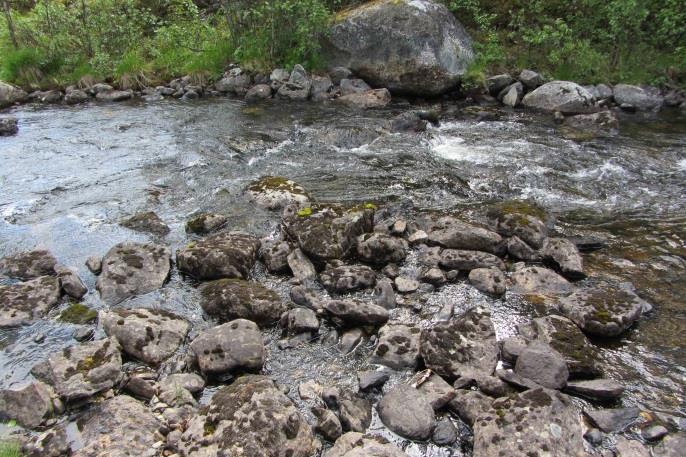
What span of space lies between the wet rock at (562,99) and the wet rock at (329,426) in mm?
13453

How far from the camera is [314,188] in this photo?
10148 millimetres

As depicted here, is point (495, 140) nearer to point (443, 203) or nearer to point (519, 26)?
point (443, 203)

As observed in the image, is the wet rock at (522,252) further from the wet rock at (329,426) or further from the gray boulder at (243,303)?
the wet rock at (329,426)

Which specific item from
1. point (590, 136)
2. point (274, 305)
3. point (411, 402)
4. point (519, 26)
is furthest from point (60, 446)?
point (519, 26)

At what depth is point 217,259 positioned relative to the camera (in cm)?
705

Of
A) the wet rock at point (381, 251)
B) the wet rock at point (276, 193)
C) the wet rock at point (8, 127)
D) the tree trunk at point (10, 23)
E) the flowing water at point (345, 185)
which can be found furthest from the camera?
the tree trunk at point (10, 23)

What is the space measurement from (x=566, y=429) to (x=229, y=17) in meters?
18.7

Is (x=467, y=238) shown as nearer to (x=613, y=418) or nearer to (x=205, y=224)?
(x=613, y=418)

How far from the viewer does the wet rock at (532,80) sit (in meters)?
16.4

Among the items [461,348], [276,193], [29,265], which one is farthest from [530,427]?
[29,265]

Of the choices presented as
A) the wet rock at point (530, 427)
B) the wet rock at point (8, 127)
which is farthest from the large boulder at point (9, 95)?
the wet rock at point (530, 427)

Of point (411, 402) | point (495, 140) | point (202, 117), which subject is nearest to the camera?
point (411, 402)

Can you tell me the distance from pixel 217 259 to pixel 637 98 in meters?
14.8

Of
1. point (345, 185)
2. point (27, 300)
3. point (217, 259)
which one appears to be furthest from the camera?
point (345, 185)
